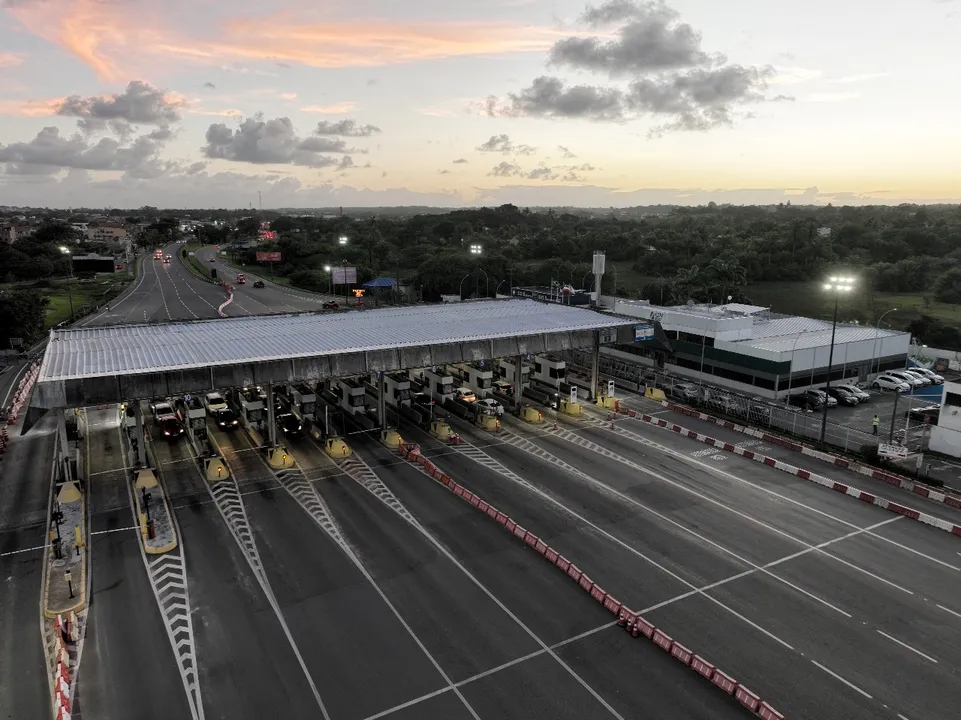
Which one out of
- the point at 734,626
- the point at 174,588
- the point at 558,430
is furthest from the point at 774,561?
the point at 174,588

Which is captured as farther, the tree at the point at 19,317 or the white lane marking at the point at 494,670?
the tree at the point at 19,317

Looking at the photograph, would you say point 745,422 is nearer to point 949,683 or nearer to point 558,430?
point 558,430

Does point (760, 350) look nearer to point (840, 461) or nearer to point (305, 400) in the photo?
point (840, 461)

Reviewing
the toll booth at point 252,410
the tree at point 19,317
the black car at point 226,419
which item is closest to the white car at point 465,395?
the toll booth at point 252,410

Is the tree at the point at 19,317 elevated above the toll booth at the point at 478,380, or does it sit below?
above

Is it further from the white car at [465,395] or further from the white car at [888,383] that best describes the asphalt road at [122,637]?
the white car at [888,383]

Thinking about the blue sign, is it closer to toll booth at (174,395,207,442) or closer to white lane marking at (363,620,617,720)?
white lane marking at (363,620,617,720)

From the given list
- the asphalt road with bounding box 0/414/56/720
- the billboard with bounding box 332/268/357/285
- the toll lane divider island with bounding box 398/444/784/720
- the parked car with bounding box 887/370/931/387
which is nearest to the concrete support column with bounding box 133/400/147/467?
the asphalt road with bounding box 0/414/56/720
